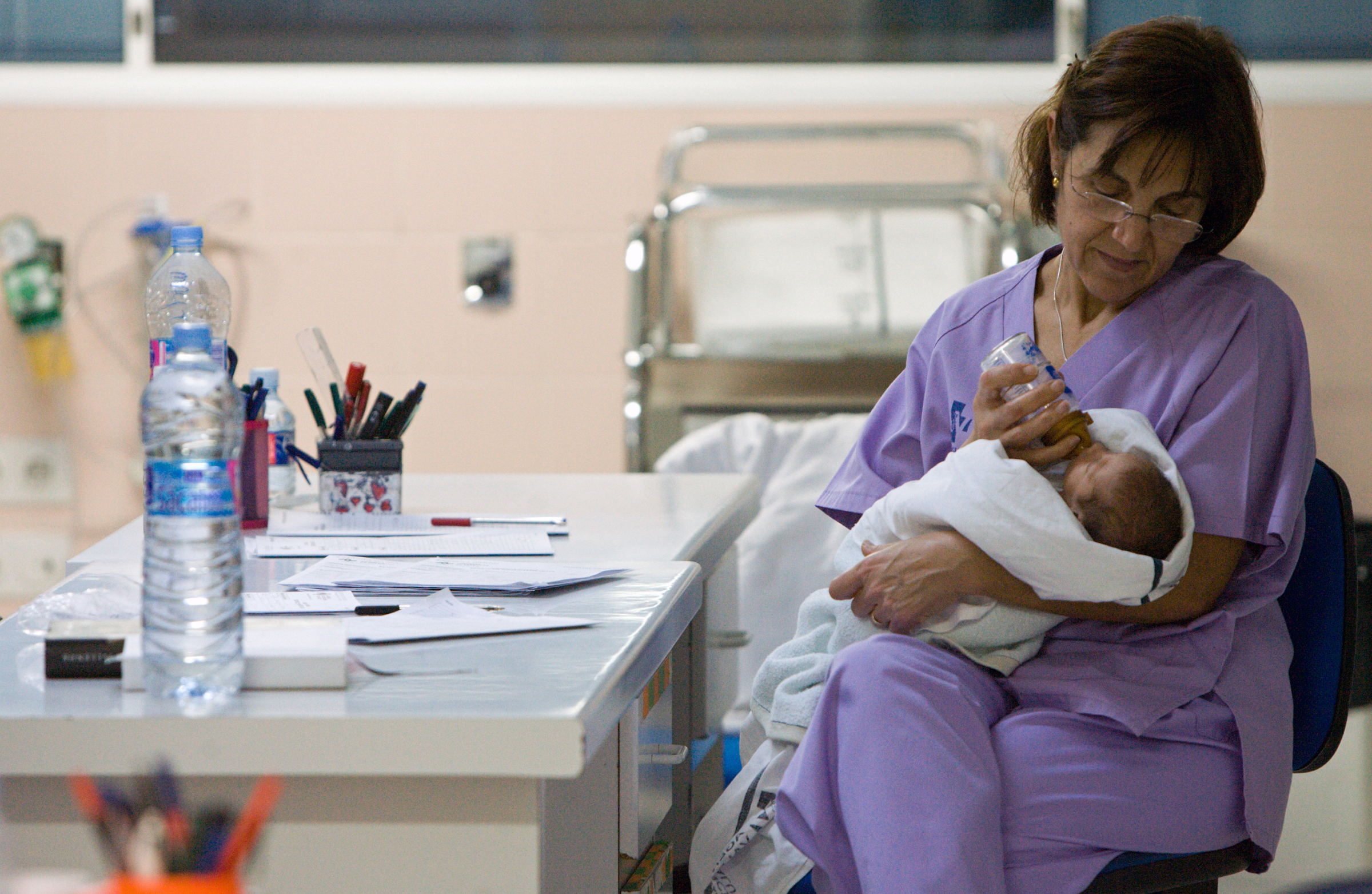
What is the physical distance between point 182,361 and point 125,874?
1.70 feet

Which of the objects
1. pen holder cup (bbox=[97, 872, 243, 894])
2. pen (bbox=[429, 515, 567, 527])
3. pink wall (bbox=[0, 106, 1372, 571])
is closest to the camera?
pen holder cup (bbox=[97, 872, 243, 894])

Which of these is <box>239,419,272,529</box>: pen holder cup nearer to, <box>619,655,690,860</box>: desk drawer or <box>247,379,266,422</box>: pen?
<box>247,379,266,422</box>: pen

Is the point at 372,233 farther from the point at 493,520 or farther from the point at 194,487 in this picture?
the point at 194,487

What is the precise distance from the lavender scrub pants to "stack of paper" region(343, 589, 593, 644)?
10.5 inches

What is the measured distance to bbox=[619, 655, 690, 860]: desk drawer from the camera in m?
1.18

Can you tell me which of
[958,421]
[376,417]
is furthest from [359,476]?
[958,421]

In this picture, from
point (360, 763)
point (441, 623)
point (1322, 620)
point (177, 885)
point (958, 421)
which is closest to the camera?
point (177, 885)

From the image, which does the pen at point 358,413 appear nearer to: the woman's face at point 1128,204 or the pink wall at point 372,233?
the woman's face at point 1128,204

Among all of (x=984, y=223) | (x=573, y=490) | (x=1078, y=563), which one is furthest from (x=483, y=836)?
(x=984, y=223)

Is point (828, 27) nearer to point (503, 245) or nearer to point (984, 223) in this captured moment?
point (984, 223)

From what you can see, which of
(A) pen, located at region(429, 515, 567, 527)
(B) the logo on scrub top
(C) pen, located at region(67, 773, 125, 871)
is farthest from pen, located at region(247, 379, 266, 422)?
(C) pen, located at region(67, 773, 125, 871)

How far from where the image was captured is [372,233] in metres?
3.04

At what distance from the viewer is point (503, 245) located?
3045 millimetres

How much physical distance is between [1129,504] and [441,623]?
601mm
